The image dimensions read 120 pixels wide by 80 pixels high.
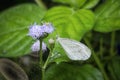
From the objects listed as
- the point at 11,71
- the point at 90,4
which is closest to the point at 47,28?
the point at 11,71

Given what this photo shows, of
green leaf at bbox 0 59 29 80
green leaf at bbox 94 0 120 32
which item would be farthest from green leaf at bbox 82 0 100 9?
green leaf at bbox 0 59 29 80

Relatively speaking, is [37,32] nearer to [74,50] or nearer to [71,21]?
[74,50]

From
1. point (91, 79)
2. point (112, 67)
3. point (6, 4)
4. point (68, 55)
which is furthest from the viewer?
point (6, 4)

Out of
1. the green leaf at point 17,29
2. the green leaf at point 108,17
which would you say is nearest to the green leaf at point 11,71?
the green leaf at point 17,29

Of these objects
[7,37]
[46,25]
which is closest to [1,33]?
[7,37]

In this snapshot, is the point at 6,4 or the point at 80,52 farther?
the point at 6,4

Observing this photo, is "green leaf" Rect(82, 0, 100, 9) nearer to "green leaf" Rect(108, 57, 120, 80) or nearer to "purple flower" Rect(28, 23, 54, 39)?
"green leaf" Rect(108, 57, 120, 80)

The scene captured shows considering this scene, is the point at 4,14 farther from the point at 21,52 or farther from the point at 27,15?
the point at 21,52
